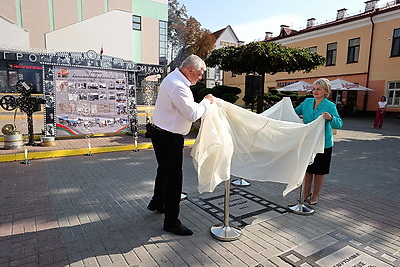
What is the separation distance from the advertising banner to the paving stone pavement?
292 cm

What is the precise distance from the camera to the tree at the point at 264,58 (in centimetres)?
712

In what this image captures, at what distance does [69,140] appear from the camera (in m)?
7.99

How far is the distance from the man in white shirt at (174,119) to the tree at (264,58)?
4.79 meters

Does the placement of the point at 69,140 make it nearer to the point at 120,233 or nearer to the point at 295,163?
the point at 120,233

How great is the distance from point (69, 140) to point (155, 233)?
6.20m

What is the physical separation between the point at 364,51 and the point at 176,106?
2238cm

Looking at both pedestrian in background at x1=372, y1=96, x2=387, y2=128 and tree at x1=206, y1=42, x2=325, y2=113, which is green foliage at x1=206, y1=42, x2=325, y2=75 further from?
pedestrian in background at x1=372, y1=96, x2=387, y2=128

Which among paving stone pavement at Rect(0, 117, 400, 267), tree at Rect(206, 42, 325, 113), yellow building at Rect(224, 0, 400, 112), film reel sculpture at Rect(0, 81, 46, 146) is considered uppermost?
yellow building at Rect(224, 0, 400, 112)

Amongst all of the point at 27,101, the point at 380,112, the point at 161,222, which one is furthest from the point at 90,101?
the point at 380,112

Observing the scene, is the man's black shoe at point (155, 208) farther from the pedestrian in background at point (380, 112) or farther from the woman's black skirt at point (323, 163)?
the pedestrian in background at point (380, 112)

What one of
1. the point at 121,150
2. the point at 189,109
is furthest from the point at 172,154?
the point at 121,150

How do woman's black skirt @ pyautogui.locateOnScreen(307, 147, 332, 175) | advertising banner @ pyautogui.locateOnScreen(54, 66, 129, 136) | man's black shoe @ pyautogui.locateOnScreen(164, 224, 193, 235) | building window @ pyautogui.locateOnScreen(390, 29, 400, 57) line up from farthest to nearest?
building window @ pyautogui.locateOnScreen(390, 29, 400, 57)
advertising banner @ pyautogui.locateOnScreen(54, 66, 129, 136)
woman's black skirt @ pyautogui.locateOnScreen(307, 147, 332, 175)
man's black shoe @ pyautogui.locateOnScreen(164, 224, 193, 235)

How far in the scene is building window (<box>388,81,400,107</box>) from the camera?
60.3 feet

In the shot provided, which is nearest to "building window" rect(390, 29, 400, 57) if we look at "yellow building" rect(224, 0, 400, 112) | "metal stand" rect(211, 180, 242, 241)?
"yellow building" rect(224, 0, 400, 112)
